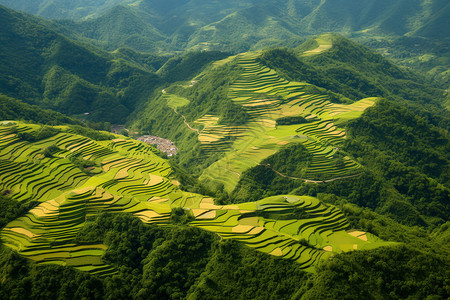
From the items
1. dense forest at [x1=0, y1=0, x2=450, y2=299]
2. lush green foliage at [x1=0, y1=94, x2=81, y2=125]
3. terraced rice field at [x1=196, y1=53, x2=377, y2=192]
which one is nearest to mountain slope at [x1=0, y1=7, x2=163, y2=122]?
dense forest at [x1=0, y1=0, x2=450, y2=299]

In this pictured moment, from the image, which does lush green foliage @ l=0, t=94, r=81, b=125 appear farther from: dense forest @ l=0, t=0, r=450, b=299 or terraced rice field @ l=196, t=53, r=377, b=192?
terraced rice field @ l=196, t=53, r=377, b=192

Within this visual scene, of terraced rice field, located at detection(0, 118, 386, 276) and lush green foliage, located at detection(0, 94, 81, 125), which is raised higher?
lush green foliage, located at detection(0, 94, 81, 125)

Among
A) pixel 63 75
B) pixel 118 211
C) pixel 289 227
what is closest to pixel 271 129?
pixel 289 227

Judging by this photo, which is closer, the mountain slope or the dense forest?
the dense forest

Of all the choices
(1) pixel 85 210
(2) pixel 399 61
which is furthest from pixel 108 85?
(2) pixel 399 61

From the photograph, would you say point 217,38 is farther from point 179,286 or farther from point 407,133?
point 179,286

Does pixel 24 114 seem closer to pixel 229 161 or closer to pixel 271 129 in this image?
pixel 229 161
